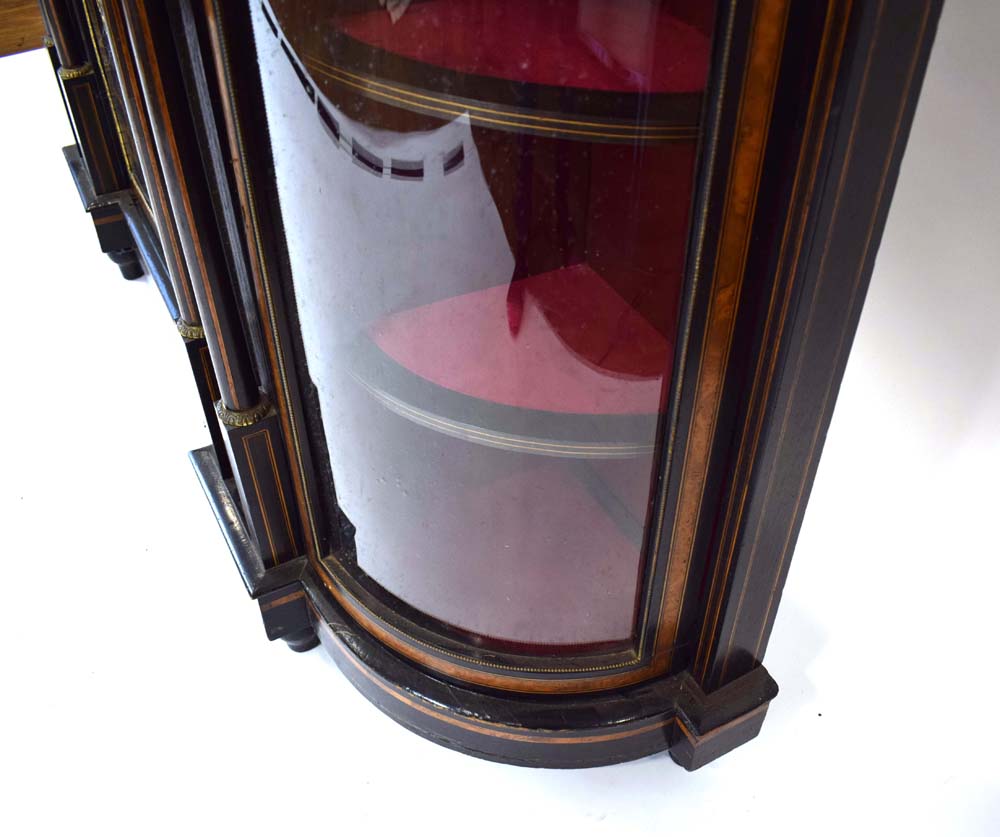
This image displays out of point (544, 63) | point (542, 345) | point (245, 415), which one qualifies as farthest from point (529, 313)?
point (245, 415)

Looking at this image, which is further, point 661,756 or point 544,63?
point 661,756

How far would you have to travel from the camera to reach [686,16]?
1.83 feet

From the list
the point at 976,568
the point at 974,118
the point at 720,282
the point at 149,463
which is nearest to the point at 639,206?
the point at 720,282

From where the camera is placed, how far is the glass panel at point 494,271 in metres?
0.60

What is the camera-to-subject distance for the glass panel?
1.97ft

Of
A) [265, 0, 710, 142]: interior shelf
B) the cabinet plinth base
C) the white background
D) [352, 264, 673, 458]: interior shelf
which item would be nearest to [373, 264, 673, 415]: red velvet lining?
[352, 264, 673, 458]: interior shelf

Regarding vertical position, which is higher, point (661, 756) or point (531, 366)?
point (531, 366)

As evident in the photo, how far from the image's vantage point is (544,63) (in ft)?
1.95

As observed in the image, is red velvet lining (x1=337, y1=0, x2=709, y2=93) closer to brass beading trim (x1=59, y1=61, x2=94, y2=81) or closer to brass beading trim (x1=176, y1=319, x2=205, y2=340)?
brass beading trim (x1=176, y1=319, x2=205, y2=340)

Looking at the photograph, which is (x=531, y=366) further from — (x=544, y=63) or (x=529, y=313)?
(x=544, y=63)

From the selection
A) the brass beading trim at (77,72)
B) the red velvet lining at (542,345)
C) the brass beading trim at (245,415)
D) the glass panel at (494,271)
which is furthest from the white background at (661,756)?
the brass beading trim at (77,72)

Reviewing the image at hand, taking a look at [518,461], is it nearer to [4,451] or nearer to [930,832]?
[930,832]

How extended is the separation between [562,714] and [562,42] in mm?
578

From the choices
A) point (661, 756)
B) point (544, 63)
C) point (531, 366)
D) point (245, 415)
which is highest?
point (544, 63)
